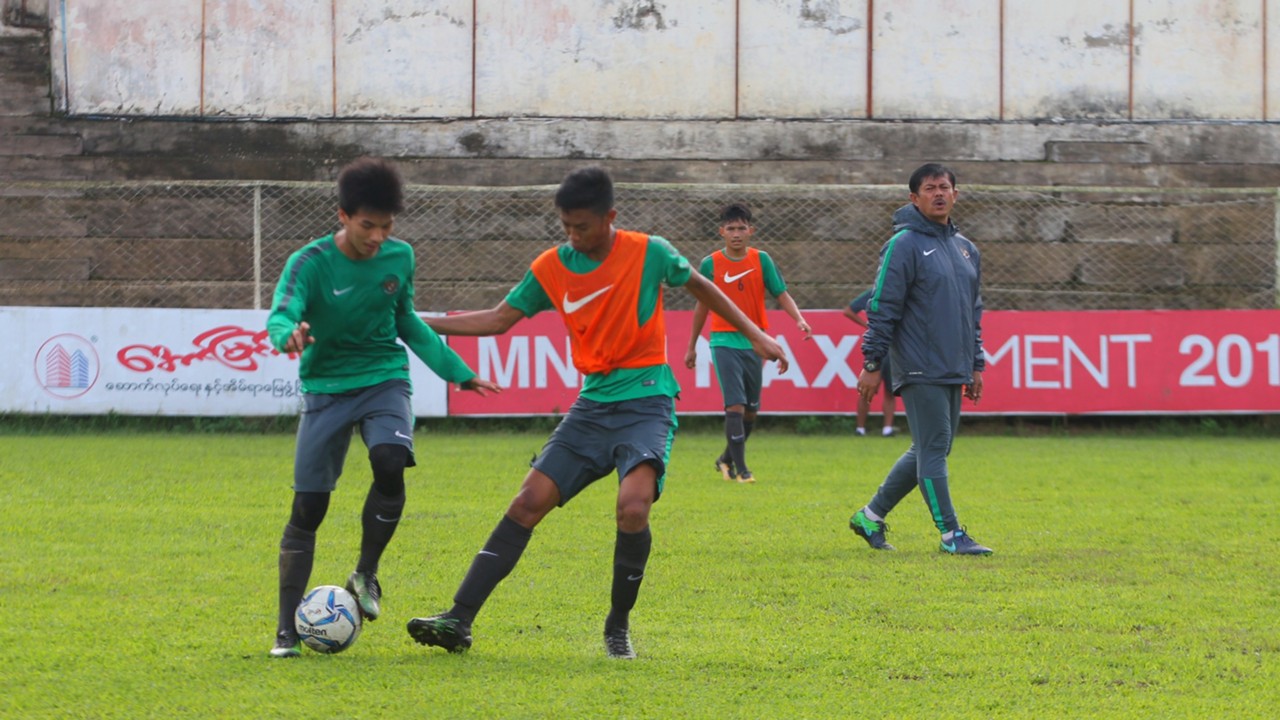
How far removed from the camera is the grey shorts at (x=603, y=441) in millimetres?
5586

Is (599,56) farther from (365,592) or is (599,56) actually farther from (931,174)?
(365,592)

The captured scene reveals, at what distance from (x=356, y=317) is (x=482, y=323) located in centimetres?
47

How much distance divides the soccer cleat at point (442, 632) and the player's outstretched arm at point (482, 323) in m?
1.06

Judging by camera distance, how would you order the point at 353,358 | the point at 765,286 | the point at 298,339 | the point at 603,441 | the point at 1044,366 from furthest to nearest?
1. the point at 1044,366
2. the point at 765,286
3. the point at 353,358
4. the point at 603,441
5. the point at 298,339

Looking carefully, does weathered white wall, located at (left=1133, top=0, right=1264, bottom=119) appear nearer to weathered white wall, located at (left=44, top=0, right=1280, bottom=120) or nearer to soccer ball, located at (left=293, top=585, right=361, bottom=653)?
weathered white wall, located at (left=44, top=0, right=1280, bottom=120)

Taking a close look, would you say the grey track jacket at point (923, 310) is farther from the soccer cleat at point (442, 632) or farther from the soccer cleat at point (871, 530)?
the soccer cleat at point (442, 632)

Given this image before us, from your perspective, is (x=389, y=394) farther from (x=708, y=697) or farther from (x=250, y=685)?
(x=708, y=697)

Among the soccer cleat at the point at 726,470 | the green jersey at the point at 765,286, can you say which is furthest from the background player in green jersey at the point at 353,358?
the soccer cleat at the point at 726,470

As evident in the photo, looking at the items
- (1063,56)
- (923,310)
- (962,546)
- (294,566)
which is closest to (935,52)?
(1063,56)

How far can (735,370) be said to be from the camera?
1167 cm

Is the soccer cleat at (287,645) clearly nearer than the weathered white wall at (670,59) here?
Yes

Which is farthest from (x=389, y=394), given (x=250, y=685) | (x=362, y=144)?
(x=362, y=144)

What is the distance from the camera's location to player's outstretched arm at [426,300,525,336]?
5742 mm

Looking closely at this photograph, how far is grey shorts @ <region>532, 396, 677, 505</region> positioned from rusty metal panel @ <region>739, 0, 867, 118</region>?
44.4 feet
